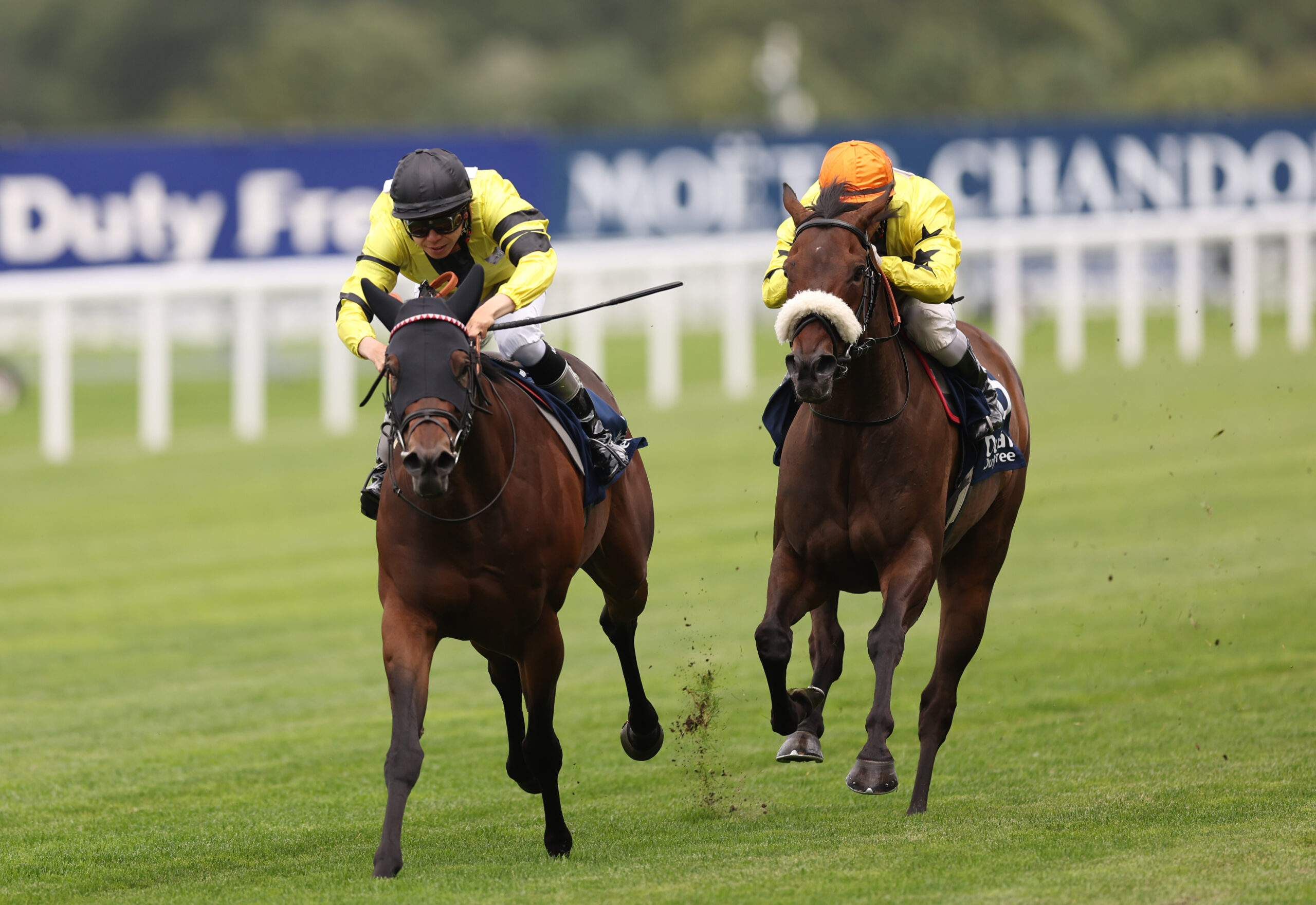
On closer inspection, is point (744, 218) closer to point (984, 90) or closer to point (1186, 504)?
point (1186, 504)

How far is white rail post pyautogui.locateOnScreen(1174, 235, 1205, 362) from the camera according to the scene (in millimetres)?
18891

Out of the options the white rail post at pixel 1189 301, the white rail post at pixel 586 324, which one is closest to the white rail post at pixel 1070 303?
the white rail post at pixel 1189 301

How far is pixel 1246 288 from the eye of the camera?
62.8 feet

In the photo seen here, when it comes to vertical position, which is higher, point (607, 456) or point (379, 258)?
point (379, 258)

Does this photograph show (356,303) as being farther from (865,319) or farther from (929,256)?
(929,256)

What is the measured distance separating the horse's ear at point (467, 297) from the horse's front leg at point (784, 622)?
1.26 meters

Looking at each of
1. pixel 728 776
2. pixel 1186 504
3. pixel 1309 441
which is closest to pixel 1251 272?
pixel 1309 441

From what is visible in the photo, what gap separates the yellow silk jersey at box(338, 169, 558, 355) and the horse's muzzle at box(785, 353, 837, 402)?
0.85 meters

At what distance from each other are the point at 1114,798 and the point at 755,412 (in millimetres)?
10857

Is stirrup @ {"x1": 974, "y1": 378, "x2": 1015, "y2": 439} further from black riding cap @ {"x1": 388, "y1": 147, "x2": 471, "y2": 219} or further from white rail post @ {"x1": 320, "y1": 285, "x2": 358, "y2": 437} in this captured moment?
white rail post @ {"x1": 320, "y1": 285, "x2": 358, "y2": 437}

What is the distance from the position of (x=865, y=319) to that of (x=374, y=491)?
1.54m

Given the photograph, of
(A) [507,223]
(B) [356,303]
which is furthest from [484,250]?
(B) [356,303]

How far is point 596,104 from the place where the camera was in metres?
45.3

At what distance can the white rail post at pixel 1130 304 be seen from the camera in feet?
60.7
